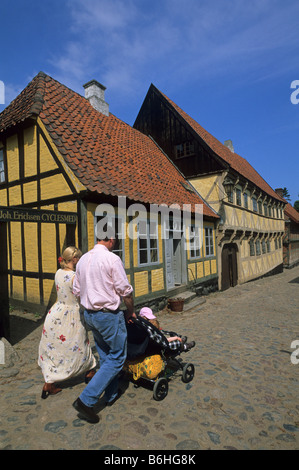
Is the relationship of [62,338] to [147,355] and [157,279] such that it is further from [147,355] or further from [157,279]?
[157,279]

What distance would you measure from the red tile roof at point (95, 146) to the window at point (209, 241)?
78 centimetres

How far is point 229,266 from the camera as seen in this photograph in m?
13.0

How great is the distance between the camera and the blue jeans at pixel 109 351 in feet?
8.43

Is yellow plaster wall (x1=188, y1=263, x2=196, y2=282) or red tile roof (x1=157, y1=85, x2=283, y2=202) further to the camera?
red tile roof (x1=157, y1=85, x2=283, y2=202)

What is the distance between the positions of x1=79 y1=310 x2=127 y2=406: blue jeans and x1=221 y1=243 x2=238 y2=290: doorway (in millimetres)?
10111

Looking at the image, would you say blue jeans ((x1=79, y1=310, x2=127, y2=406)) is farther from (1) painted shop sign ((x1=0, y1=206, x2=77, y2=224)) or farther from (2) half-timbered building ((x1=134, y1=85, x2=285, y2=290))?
(2) half-timbered building ((x1=134, y1=85, x2=285, y2=290))

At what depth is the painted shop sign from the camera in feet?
15.6

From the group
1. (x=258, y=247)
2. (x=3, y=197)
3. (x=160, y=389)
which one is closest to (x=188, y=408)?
(x=160, y=389)

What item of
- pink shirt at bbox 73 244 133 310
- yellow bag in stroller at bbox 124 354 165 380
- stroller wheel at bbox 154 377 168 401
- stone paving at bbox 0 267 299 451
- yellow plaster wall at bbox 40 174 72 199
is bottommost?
stone paving at bbox 0 267 299 451

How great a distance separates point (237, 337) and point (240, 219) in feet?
30.5

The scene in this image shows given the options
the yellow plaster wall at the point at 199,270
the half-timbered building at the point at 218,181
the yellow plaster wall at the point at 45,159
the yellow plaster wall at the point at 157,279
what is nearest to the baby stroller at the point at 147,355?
the yellow plaster wall at the point at 157,279

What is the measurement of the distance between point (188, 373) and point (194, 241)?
7.02 meters

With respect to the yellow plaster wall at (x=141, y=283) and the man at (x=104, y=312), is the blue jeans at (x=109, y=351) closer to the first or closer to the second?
the man at (x=104, y=312)

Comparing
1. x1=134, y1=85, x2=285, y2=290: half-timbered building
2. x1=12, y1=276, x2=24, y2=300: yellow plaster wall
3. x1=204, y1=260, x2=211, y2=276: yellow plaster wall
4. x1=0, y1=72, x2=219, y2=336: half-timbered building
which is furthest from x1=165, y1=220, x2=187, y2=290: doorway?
x1=12, y1=276, x2=24, y2=300: yellow plaster wall
